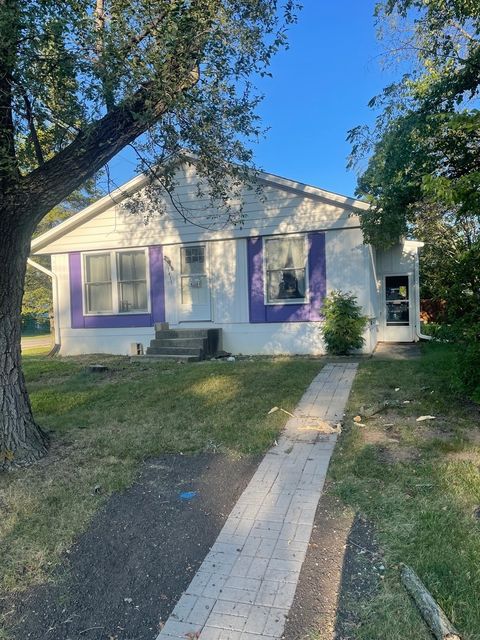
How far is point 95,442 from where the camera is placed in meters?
5.16

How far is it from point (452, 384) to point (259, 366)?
15.2 feet

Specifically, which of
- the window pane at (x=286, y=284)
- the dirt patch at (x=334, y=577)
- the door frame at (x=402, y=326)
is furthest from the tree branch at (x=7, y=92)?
the door frame at (x=402, y=326)

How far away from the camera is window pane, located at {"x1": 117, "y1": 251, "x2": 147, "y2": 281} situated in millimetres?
13273

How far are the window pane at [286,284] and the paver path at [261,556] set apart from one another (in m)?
6.96

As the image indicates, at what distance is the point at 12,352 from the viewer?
15.0ft

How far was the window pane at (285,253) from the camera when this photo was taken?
11.6m

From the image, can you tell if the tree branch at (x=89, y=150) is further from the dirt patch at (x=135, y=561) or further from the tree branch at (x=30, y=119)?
the dirt patch at (x=135, y=561)

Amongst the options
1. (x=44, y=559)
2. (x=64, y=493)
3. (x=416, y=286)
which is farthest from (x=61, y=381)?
(x=416, y=286)

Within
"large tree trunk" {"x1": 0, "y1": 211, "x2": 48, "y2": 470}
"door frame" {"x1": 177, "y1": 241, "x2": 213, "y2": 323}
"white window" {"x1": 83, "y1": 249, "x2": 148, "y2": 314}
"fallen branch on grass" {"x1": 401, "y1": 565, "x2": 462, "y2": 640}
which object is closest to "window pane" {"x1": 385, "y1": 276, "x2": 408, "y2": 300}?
"door frame" {"x1": 177, "y1": 241, "x2": 213, "y2": 323}

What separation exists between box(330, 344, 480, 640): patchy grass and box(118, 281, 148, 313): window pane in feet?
26.2

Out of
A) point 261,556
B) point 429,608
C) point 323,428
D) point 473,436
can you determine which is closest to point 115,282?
point 323,428

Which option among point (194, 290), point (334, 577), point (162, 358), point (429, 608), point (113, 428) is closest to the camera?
point (429, 608)

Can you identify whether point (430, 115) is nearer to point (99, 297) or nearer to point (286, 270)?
point (286, 270)

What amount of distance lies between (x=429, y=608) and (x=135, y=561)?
1.71 metres
